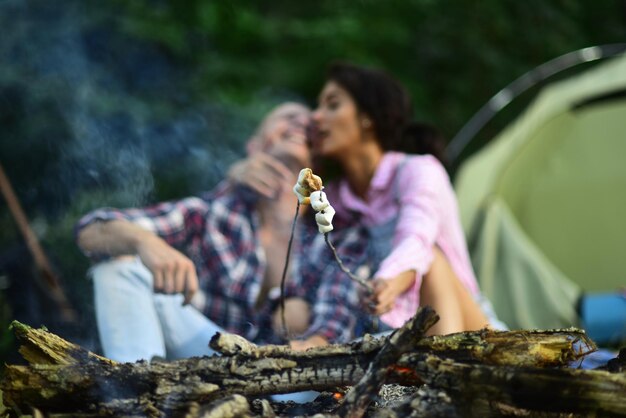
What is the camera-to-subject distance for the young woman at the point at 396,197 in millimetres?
2451

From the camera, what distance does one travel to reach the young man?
225cm

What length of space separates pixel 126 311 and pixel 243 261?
1.92 feet

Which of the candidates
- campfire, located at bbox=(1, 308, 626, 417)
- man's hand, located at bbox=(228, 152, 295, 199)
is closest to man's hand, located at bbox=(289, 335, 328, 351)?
man's hand, located at bbox=(228, 152, 295, 199)

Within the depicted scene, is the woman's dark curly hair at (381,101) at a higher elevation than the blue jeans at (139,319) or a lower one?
higher

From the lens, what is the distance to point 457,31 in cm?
602

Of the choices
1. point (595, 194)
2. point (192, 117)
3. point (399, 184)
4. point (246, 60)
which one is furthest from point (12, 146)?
point (595, 194)

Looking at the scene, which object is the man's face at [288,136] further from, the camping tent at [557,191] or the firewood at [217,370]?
the firewood at [217,370]

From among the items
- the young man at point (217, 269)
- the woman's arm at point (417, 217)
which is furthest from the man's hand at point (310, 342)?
the woman's arm at point (417, 217)

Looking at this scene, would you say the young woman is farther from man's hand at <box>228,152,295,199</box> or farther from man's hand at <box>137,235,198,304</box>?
man's hand at <box>137,235,198,304</box>

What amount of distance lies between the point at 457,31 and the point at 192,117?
2.20 m

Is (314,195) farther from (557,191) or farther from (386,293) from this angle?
(557,191)

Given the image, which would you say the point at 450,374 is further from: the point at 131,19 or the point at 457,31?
the point at 457,31

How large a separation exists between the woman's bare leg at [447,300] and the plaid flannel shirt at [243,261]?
236 millimetres

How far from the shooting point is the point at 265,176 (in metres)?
2.81
